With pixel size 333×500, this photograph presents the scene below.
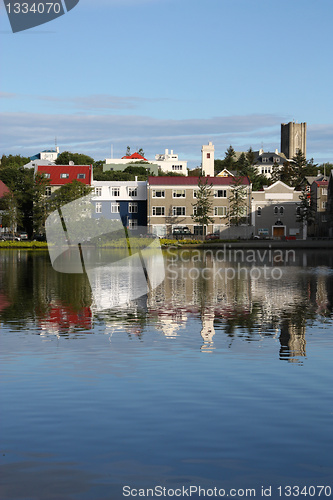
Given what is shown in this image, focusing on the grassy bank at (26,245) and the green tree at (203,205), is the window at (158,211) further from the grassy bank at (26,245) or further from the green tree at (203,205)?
the grassy bank at (26,245)

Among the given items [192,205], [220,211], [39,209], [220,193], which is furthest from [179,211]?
[39,209]

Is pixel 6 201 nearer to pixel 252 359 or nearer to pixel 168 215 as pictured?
pixel 168 215

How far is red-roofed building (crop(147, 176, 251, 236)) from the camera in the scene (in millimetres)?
121125

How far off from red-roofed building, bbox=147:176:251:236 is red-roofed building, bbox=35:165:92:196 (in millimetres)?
13277

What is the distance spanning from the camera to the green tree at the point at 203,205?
116750 millimetres

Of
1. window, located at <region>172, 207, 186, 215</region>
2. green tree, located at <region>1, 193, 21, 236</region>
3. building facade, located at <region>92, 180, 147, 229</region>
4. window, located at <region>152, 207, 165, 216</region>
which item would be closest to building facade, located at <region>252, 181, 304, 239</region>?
window, located at <region>172, 207, 186, 215</region>

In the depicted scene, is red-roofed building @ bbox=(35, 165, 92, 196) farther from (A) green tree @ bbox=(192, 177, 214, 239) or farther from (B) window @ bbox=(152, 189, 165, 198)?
(A) green tree @ bbox=(192, 177, 214, 239)

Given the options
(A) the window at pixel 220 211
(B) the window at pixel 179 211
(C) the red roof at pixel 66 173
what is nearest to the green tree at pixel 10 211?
(C) the red roof at pixel 66 173

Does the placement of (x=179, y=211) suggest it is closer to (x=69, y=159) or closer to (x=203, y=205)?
(x=203, y=205)

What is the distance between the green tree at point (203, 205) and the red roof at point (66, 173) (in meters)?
21.7

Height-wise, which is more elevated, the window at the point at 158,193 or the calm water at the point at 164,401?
the window at the point at 158,193

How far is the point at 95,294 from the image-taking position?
33.2 metres

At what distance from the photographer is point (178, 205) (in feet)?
398

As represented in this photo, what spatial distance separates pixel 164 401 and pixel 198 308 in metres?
14.7
